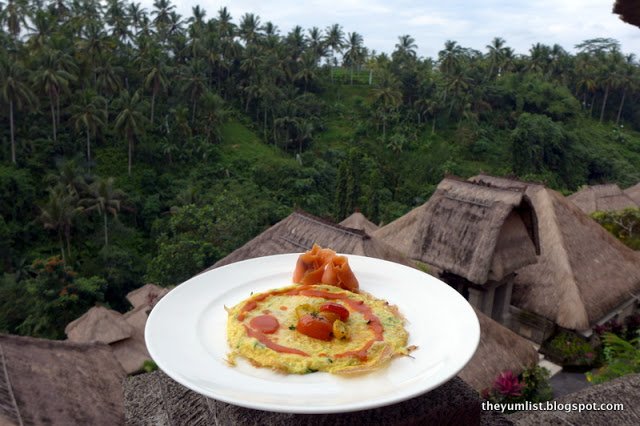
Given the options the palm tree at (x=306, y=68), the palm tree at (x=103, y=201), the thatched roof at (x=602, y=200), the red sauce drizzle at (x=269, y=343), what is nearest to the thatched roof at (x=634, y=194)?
the thatched roof at (x=602, y=200)

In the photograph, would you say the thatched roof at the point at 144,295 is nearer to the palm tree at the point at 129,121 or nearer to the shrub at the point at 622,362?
the palm tree at the point at 129,121

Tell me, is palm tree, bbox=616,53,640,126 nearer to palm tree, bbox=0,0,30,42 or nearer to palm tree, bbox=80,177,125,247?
palm tree, bbox=80,177,125,247

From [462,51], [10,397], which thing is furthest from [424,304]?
[462,51]

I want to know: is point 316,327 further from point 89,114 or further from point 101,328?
point 89,114

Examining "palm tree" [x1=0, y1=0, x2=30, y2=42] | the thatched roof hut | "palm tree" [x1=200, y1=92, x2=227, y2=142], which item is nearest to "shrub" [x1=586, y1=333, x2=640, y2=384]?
the thatched roof hut

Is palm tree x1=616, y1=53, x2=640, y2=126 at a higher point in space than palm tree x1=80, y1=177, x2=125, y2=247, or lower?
higher
